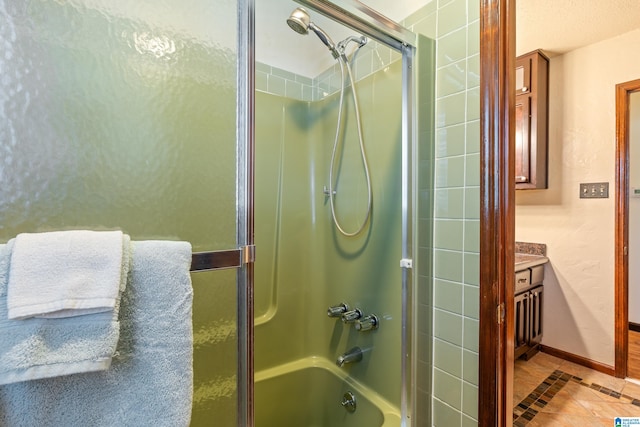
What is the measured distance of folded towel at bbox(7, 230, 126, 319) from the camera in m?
0.44

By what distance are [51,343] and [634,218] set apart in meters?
3.87

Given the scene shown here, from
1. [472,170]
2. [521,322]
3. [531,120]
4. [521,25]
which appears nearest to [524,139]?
[531,120]

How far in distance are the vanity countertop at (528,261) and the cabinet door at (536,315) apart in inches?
8.6

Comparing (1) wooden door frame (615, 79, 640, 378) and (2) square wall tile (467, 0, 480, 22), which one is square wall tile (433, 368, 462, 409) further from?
(1) wooden door frame (615, 79, 640, 378)

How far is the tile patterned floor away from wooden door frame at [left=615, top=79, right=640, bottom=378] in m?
0.20

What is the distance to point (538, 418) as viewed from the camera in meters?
1.65

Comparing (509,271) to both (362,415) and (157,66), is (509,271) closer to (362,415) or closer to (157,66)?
(362,415)

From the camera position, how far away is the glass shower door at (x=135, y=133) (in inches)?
20.2

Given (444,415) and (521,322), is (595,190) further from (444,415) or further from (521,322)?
(444,415)

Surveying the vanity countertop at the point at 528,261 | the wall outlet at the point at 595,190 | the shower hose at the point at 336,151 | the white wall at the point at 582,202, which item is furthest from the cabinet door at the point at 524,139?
the shower hose at the point at 336,151

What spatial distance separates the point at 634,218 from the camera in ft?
8.49

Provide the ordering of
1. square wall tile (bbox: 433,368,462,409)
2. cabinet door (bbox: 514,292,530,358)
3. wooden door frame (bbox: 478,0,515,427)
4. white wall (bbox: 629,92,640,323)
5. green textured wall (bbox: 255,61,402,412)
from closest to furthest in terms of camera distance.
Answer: wooden door frame (bbox: 478,0,515,427)
square wall tile (bbox: 433,368,462,409)
green textured wall (bbox: 255,61,402,412)
cabinet door (bbox: 514,292,530,358)
white wall (bbox: 629,92,640,323)

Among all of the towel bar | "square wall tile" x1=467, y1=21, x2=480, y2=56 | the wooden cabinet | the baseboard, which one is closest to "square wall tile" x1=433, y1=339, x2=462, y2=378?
the towel bar

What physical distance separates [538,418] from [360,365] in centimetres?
114
